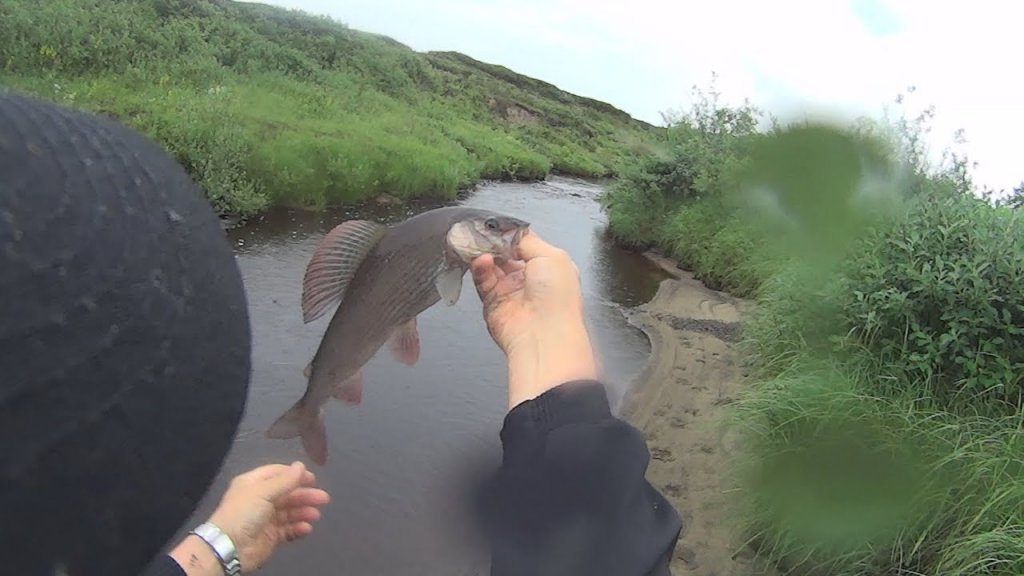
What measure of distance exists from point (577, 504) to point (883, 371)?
5286 mm

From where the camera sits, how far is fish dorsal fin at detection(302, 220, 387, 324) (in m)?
2.26

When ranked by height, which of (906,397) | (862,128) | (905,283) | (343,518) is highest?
(862,128)

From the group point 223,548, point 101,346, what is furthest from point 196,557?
point 101,346

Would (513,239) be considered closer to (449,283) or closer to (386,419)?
(449,283)

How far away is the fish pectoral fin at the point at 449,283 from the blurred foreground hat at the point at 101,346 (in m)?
1.27

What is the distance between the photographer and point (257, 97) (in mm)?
17000

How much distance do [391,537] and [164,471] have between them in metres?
5.09

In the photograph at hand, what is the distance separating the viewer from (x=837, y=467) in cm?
515

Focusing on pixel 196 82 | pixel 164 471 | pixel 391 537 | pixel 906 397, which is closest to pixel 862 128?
pixel 906 397

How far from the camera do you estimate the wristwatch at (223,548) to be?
2.07m

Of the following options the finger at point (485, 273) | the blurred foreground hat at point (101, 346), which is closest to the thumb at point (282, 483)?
the finger at point (485, 273)

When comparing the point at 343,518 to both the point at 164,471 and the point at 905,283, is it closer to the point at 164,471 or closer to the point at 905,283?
the point at 905,283

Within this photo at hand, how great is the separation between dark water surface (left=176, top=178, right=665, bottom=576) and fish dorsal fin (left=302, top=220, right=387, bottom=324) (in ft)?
1.98

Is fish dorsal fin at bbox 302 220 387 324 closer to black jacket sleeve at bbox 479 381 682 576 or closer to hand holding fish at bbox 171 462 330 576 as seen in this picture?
hand holding fish at bbox 171 462 330 576
